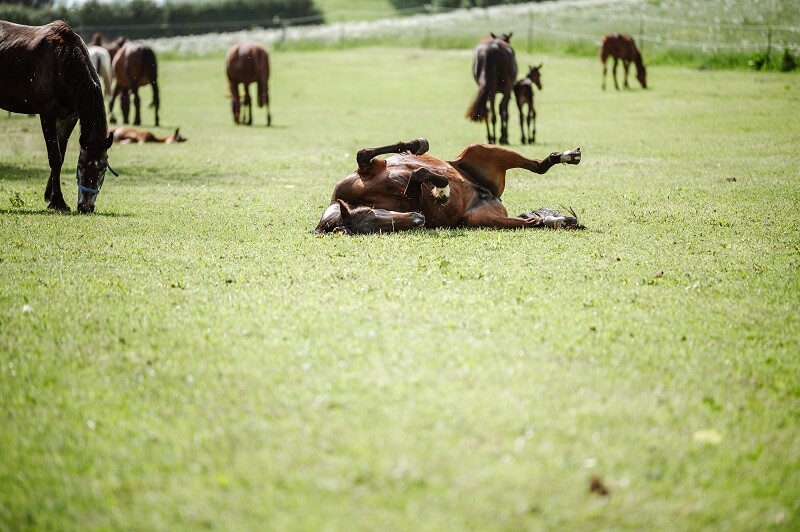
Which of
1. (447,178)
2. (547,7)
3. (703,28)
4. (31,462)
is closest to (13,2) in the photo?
(547,7)

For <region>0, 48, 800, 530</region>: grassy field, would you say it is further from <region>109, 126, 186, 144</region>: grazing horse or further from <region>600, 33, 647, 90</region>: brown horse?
<region>600, 33, 647, 90</region>: brown horse

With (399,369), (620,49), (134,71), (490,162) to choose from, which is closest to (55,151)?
(490,162)

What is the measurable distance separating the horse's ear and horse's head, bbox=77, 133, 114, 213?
143 inches

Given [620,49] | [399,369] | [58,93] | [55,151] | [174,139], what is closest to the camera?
[399,369]

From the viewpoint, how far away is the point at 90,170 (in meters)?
10.8

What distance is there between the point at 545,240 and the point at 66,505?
19.1 feet

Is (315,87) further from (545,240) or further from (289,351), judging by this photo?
(289,351)

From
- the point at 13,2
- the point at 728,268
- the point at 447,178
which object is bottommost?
the point at 728,268

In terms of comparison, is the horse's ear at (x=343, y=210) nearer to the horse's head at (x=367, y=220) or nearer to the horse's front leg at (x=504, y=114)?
the horse's head at (x=367, y=220)

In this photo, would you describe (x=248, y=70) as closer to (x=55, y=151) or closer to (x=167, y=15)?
(x=55, y=151)

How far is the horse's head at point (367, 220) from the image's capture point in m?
8.61

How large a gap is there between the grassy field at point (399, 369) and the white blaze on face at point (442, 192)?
379 mm

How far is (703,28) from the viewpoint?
1638 inches

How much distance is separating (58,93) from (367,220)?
495 cm
